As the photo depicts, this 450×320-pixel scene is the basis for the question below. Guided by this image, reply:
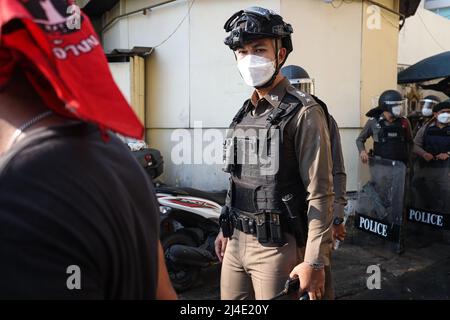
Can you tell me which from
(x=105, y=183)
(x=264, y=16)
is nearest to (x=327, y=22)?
(x=264, y=16)

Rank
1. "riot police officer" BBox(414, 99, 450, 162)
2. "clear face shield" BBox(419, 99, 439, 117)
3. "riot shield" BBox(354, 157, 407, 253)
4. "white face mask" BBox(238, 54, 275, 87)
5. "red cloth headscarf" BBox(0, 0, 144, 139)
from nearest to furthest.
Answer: "red cloth headscarf" BBox(0, 0, 144, 139), "white face mask" BBox(238, 54, 275, 87), "riot shield" BBox(354, 157, 407, 253), "riot police officer" BBox(414, 99, 450, 162), "clear face shield" BBox(419, 99, 439, 117)

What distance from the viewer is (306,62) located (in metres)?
6.31

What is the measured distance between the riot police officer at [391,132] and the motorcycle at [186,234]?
2.67 metres

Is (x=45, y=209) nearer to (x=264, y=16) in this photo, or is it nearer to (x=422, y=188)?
(x=264, y=16)

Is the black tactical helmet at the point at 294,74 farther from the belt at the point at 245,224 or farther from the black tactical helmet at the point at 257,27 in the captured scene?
the belt at the point at 245,224

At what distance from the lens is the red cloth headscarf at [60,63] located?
0.74 meters

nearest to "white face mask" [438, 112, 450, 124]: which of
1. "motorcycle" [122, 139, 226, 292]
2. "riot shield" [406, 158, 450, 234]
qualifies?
"riot shield" [406, 158, 450, 234]

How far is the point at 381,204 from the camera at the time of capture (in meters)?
5.15

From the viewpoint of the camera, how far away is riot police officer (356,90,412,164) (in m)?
5.63

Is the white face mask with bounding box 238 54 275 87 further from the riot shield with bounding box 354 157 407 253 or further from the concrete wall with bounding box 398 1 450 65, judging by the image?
the concrete wall with bounding box 398 1 450 65

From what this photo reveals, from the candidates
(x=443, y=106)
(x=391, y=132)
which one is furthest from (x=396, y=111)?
(x=443, y=106)

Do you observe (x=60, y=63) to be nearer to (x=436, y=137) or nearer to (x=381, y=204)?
(x=381, y=204)

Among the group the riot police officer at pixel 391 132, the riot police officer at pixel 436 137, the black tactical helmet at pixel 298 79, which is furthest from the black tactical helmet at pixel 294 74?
the riot police officer at pixel 436 137

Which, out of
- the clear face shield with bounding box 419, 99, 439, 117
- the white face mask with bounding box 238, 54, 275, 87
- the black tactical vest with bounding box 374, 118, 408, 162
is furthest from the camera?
the clear face shield with bounding box 419, 99, 439, 117
